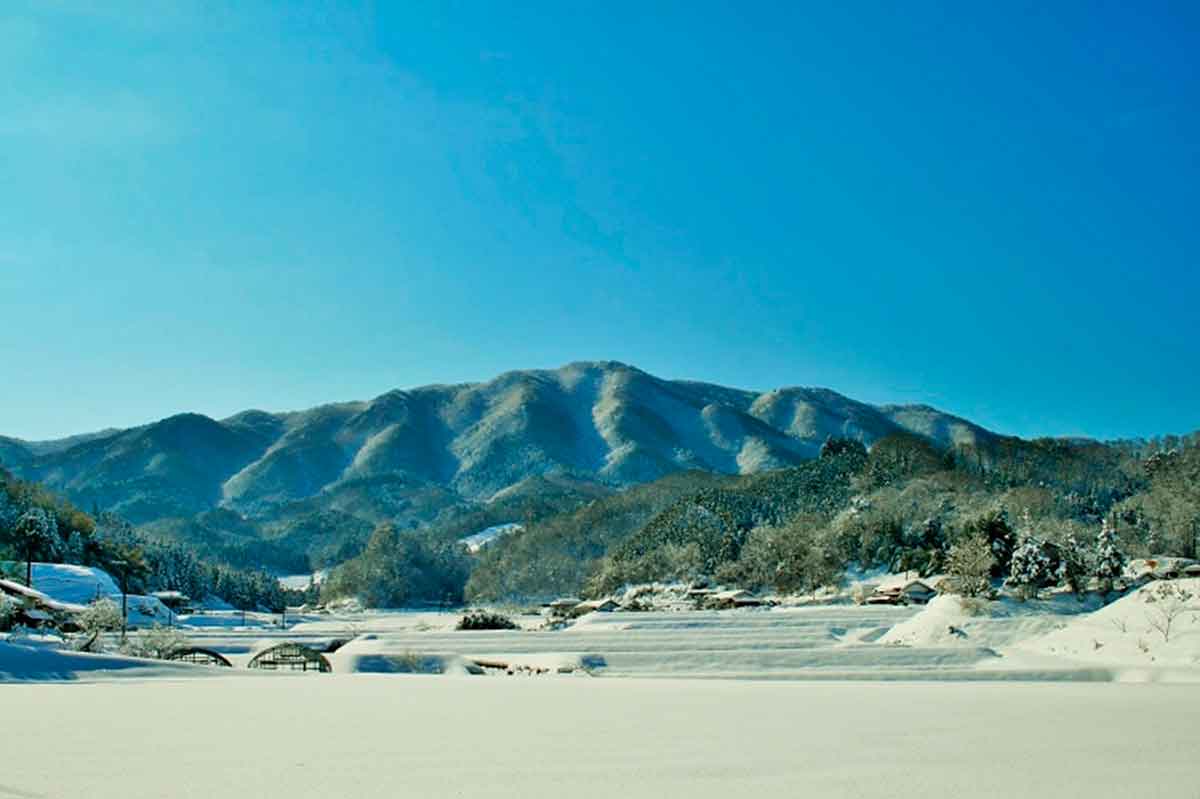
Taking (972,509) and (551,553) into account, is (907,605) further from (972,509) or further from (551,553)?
(551,553)

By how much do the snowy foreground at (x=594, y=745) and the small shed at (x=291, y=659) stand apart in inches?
617

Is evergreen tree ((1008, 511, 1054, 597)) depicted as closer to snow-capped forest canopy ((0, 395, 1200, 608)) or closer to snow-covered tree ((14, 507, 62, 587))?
snow-capped forest canopy ((0, 395, 1200, 608))

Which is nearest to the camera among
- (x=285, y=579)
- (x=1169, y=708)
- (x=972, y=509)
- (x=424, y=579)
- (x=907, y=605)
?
(x=1169, y=708)

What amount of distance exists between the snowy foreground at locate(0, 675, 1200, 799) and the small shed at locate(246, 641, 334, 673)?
15680mm

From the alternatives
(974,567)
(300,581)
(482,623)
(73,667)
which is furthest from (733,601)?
(300,581)

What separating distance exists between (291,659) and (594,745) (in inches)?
993

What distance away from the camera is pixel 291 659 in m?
31.5

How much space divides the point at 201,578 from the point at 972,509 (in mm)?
88506

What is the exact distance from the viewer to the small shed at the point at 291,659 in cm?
3027

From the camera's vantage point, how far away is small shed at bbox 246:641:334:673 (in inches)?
1192

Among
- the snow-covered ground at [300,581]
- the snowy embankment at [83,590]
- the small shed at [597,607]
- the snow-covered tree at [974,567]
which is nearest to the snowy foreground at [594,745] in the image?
the snow-covered tree at [974,567]

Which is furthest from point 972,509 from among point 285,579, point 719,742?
point 285,579

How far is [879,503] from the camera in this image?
8831 cm

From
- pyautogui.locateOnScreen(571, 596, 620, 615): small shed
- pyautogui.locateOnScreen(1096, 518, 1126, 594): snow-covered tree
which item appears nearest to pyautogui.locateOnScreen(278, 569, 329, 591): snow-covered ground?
pyautogui.locateOnScreen(571, 596, 620, 615): small shed
